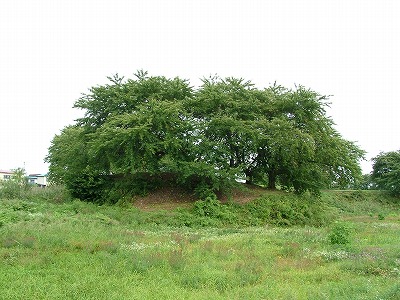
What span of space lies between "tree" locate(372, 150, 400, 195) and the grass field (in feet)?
107

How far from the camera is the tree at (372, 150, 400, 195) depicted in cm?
4531

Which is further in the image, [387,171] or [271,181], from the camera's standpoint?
[387,171]

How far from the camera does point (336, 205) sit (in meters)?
42.1

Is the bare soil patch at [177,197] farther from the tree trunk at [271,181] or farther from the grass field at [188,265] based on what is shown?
the grass field at [188,265]

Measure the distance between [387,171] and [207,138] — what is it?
32757 mm

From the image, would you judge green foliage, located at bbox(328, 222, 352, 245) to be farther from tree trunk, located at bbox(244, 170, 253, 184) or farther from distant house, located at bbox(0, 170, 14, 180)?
distant house, located at bbox(0, 170, 14, 180)

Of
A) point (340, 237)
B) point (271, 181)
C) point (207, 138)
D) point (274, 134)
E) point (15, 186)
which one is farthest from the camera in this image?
point (15, 186)

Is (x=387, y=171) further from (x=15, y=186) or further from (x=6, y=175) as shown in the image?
(x=6, y=175)

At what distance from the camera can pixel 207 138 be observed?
86.9 feet

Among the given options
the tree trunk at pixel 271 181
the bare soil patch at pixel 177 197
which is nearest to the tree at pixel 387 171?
the tree trunk at pixel 271 181

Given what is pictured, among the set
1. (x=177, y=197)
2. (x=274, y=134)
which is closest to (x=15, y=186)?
(x=177, y=197)

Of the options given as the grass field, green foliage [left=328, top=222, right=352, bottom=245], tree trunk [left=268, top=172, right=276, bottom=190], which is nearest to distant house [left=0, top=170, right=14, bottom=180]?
tree trunk [left=268, top=172, right=276, bottom=190]

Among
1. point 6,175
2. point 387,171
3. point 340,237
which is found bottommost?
point 340,237

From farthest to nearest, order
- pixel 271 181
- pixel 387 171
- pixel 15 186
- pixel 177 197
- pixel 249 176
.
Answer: pixel 387 171
pixel 15 186
pixel 249 176
pixel 271 181
pixel 177 197
